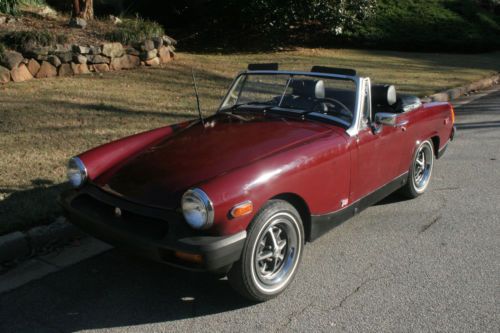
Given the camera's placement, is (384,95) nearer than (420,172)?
Yes

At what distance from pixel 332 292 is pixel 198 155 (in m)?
1.27

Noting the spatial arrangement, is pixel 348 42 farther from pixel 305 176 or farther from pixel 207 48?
pixel 305 176

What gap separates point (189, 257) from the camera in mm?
2854

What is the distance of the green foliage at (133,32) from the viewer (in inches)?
412

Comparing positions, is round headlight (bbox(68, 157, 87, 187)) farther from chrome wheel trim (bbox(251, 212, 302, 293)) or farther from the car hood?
chrome wheel trim (bbox(251, 212, 302, 293))

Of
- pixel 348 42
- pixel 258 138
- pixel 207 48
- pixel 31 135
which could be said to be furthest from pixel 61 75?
pixel 348 42

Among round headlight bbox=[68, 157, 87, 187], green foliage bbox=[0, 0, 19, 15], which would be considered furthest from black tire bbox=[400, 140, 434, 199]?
green foliage bbox=[0, 0, 19, 15]

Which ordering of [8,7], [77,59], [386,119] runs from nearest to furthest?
[386,119] → [77,59] → [8,7]

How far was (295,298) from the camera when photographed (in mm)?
3258

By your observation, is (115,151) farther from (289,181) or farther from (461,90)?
(461,90)

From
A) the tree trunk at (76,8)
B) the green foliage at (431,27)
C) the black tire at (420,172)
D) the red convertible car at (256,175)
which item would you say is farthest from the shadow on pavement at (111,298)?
the green foliage at (431,27)

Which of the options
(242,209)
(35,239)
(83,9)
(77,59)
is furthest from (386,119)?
(83,9)

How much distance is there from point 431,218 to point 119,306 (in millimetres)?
2771

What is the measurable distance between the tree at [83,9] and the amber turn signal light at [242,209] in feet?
31.9
